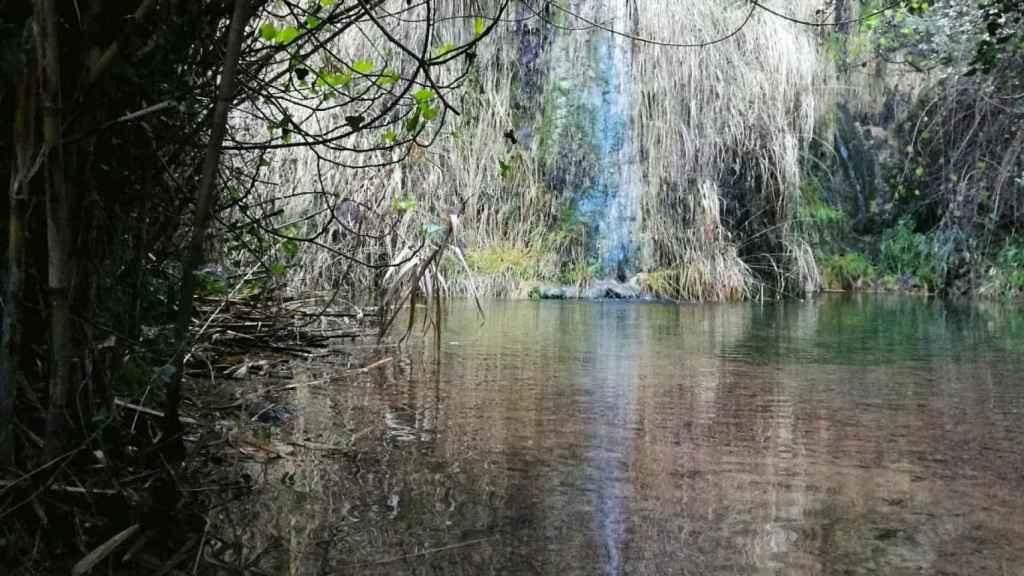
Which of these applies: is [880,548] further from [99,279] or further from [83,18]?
[83,18]

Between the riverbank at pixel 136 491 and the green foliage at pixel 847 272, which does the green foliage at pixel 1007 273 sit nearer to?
the green foliage at pixel 847 272

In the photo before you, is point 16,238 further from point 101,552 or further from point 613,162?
point 613,162

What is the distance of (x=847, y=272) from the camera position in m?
11.3

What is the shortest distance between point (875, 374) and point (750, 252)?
23.8 ft

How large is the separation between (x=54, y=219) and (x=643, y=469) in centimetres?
107

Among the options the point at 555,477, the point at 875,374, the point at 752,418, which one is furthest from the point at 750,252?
the point at 555,477

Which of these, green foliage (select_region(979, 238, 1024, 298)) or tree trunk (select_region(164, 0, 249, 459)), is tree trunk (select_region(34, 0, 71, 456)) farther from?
green foliage (select_region(979, 238, 1024, 298))

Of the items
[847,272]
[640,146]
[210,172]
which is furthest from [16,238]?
[847,272]

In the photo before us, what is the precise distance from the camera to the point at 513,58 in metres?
9.82

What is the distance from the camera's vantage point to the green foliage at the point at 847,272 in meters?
11.2

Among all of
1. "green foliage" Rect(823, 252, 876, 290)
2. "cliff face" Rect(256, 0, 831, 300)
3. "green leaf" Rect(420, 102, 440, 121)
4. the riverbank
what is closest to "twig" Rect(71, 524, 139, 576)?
the riverbank

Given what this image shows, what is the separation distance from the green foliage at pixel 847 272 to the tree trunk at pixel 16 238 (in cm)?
1089

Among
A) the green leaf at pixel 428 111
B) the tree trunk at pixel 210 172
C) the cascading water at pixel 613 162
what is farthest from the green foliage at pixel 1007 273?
the tree trunk at pixel 210 172

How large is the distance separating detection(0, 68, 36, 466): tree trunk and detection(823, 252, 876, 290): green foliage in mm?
10890
